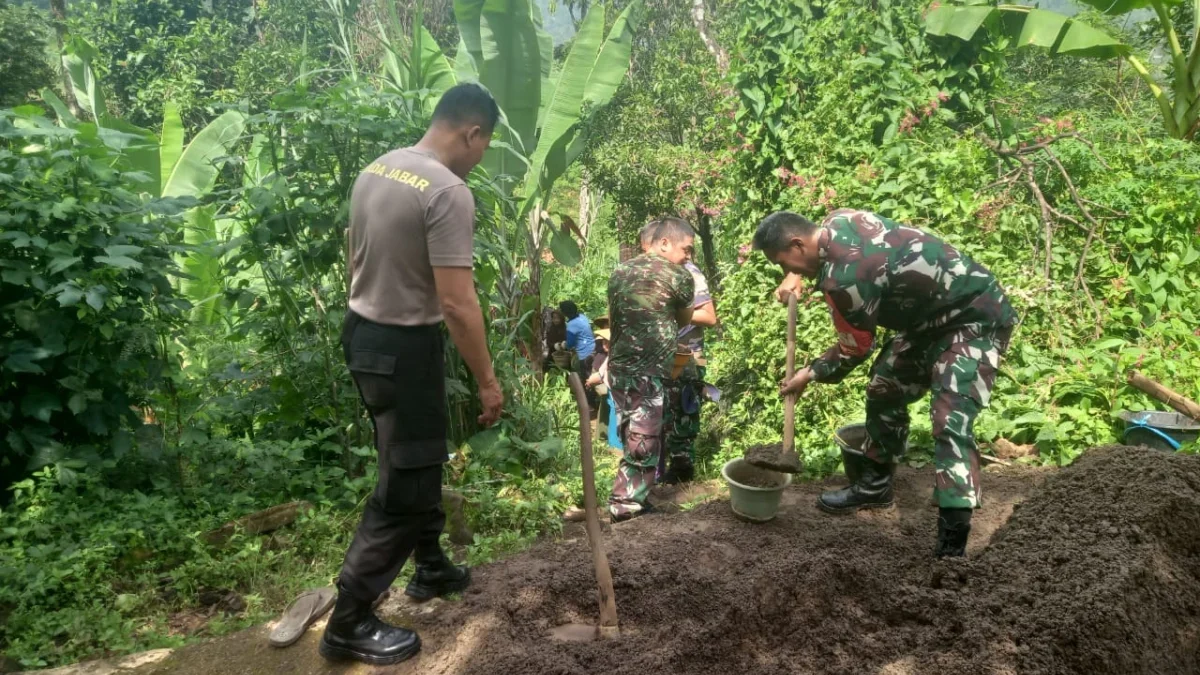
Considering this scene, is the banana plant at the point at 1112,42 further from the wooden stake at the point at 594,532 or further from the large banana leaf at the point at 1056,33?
the wooden stake at the point at 594,532

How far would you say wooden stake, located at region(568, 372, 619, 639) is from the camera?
2859 mm

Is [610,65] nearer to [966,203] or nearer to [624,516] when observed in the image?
[966,203]

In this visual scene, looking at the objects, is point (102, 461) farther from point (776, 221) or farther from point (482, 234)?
point (776, 221)

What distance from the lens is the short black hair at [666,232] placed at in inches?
183

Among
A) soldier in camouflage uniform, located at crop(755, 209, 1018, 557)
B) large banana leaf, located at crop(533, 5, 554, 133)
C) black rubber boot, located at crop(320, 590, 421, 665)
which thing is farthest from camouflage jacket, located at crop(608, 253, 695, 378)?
large banana leaf, located at crop(533, 5, 554, 133)

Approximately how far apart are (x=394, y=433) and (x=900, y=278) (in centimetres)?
228

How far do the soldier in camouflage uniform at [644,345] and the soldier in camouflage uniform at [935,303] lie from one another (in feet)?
3.27

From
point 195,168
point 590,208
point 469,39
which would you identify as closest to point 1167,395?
point 469,39

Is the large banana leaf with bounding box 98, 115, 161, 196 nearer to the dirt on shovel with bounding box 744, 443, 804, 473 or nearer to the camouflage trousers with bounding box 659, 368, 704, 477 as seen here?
the camouflage trousers with bounding box 659, 368, 704, 477

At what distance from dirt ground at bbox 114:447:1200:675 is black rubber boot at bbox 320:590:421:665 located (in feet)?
0.17

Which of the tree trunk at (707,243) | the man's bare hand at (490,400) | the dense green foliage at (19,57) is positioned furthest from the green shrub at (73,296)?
the dense green foliage at (19,57)

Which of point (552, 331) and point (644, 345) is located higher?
point (644, 345)

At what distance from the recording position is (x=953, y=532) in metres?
3.50

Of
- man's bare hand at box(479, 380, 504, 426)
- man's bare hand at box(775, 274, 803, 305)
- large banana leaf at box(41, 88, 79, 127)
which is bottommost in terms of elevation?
man's bare hand at box(479, 380, 504, 426)
